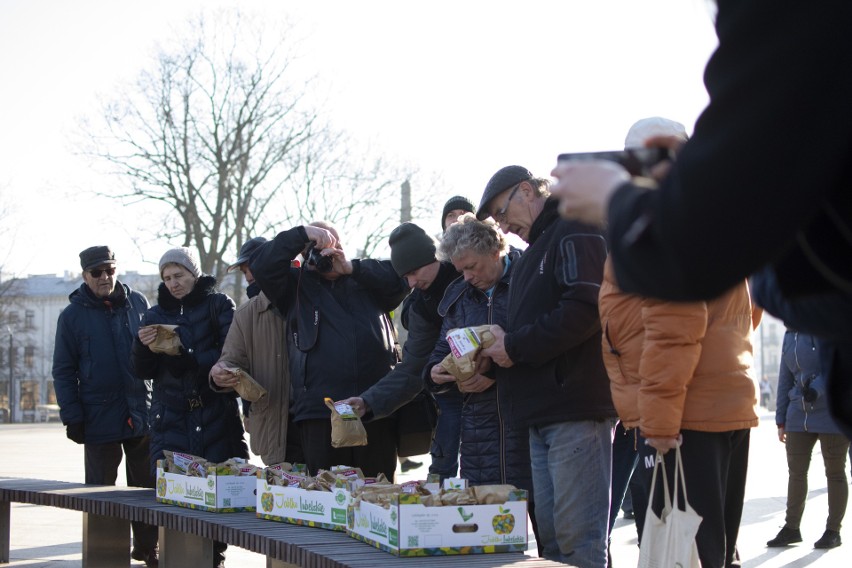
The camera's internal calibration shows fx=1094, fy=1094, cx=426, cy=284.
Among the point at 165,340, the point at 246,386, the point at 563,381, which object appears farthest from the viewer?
the point at 165,340

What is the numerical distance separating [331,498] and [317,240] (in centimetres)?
192

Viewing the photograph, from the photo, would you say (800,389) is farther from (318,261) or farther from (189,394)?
(189,394)

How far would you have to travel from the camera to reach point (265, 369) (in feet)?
22.3

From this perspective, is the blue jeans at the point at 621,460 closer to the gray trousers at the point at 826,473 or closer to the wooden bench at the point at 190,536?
the wooden bench at the point at 190,536

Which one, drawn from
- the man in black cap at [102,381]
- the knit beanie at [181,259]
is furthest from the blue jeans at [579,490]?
the man in black cap at [102,381]

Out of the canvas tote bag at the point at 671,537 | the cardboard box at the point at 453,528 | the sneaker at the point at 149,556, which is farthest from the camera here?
the sneaker at the point at 149,556

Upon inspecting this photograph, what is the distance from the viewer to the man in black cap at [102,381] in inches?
309

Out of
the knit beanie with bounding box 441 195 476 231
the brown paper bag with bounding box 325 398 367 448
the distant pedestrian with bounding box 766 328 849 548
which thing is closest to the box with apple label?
the brown paper bag with bounding box 325 398 367 448

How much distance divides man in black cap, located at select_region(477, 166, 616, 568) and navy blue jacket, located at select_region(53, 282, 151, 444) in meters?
3.88

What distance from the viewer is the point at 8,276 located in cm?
4272

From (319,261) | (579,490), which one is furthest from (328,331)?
(579,490)

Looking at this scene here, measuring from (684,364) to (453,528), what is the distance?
104cm

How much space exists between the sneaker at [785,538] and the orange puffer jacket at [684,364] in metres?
4.34

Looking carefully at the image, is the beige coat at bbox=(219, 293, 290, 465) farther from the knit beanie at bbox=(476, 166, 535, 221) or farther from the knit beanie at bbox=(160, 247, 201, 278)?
the knit beanie at bbox=(476, 166, 535, 221)
